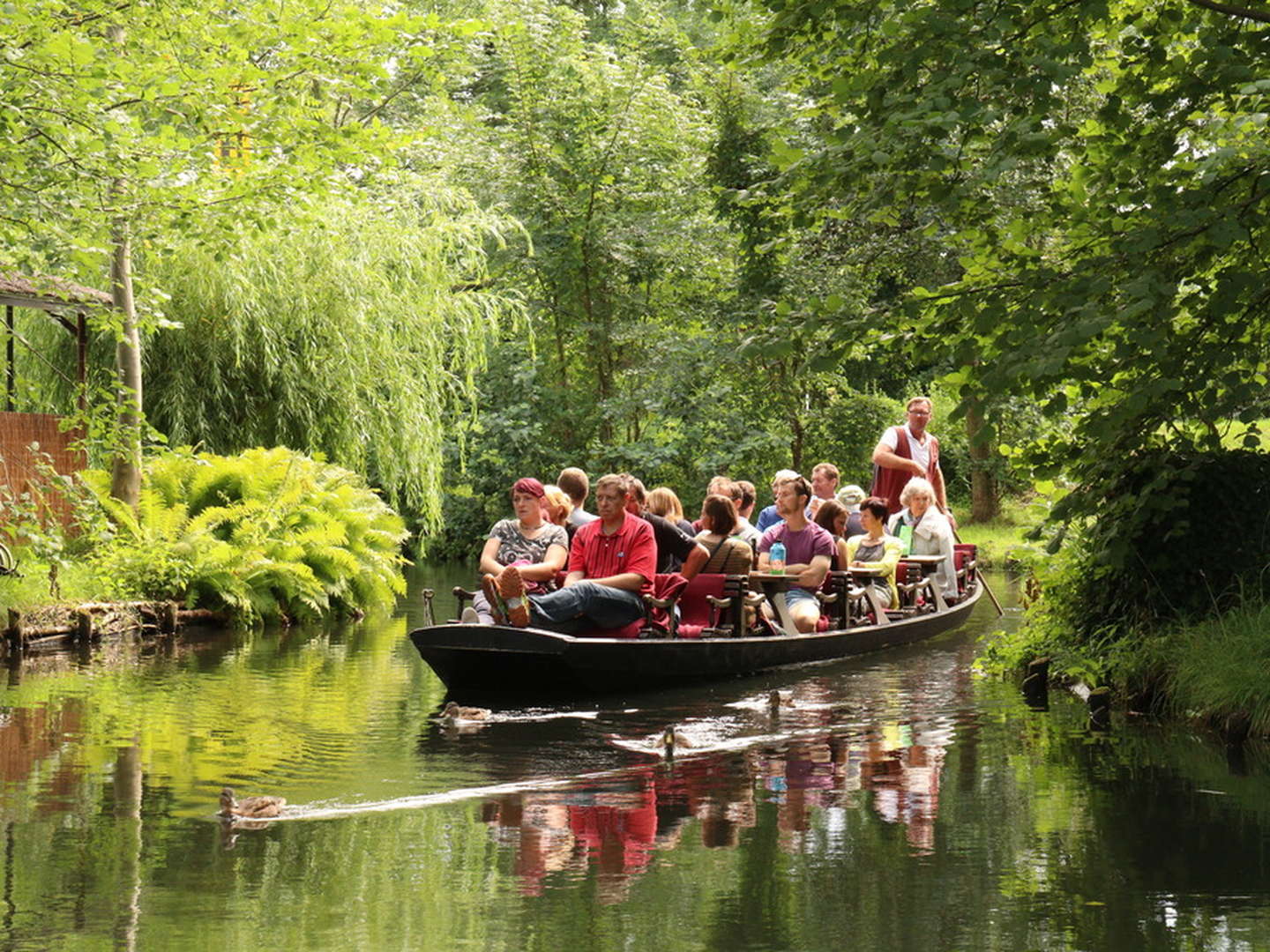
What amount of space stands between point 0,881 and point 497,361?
28978mm

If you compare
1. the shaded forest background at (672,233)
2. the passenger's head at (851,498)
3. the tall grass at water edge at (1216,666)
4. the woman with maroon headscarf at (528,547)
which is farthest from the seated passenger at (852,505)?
the tall grass at water edge at (1216,666)

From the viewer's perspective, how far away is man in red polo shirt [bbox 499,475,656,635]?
1309 centimetres

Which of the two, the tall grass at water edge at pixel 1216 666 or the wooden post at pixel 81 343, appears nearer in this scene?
the tall grass at water edge at pixel 1216 666

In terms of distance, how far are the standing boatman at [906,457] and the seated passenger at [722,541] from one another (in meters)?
4.18

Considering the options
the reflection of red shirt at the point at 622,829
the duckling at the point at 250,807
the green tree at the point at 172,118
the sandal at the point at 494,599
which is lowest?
the reflection of red shirt at the point at 622,829

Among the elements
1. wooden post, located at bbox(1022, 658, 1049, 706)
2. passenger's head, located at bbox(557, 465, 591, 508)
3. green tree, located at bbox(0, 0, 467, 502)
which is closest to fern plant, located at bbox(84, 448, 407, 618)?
green tree, located at bbox(0, 0, 467, 502)

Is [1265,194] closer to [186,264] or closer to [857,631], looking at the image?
[857,631]

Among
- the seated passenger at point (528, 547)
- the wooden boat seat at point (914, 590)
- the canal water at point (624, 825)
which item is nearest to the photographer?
the canal water at point (624, 825)

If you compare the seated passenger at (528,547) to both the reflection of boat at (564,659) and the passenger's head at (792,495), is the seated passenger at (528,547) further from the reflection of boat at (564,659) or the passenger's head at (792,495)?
the passenger's head at (792,495)

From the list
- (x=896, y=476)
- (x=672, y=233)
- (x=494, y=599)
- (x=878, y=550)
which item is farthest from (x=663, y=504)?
(x=672, y=233)

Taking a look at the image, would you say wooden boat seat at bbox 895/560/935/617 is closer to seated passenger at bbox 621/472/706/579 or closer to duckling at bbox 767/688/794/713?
seated passenger at bbox 621/472/706/579

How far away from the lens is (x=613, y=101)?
3516 centimetres

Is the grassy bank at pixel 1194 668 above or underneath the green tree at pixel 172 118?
underneath

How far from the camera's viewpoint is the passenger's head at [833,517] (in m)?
Result: 16.3
